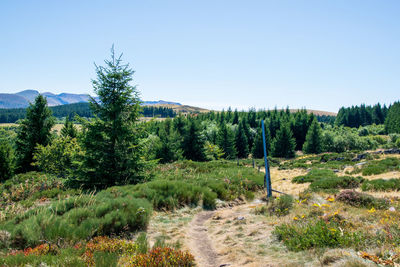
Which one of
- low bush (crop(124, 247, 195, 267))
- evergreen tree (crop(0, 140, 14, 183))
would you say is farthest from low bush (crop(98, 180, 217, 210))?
evergreen tree (crop(0, 140, 14, 183))

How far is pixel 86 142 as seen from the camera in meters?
12.4

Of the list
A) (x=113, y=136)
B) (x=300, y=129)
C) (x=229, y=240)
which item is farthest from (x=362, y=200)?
(x=300, y=129)

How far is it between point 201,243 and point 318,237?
3.10m

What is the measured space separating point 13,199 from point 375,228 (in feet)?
44.8

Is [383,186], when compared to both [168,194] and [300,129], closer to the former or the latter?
[168,194]

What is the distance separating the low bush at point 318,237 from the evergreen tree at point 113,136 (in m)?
9.23

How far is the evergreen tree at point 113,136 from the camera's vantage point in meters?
12.3

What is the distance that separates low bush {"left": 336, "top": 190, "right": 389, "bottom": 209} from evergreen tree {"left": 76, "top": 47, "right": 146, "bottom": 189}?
33.0ft

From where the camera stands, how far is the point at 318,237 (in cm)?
491

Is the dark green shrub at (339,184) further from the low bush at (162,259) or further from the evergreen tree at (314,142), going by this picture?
the evergreen tree at (314,142)

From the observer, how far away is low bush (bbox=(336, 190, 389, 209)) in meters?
7.52

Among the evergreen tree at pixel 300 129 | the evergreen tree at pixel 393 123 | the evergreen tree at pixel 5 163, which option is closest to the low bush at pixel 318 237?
the evergreen tree at pixel 5 163

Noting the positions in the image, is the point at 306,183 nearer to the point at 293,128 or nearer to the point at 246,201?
the point at 246,201

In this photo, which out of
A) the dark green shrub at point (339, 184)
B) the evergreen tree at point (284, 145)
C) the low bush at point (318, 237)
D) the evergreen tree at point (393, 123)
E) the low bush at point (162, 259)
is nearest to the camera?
the low bush at point (162, 259)
